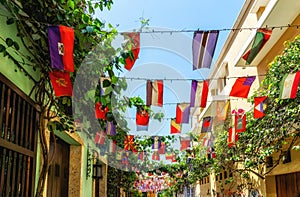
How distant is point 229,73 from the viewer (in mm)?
14914

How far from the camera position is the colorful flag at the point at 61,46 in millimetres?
3240

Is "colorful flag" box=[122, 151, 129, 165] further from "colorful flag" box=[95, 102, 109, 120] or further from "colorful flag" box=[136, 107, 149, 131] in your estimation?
"colorful flag" box=[95, 102, 109, 120]

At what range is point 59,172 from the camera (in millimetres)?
6656

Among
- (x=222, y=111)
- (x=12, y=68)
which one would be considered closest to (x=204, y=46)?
(x=12, y=68)

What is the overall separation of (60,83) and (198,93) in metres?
3.22

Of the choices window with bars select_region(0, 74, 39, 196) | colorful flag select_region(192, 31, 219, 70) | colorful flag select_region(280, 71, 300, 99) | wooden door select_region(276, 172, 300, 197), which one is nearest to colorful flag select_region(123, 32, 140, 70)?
colorful flag select_region(192, 31, 219, 70)

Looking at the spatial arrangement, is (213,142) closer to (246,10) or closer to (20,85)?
(246,10)

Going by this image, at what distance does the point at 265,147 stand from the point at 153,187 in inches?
867

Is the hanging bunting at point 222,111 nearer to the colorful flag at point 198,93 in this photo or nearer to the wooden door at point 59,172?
the colorful flag at point 198,93

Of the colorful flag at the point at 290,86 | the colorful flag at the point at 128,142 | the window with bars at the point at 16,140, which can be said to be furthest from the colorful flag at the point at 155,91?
the colorful flag at the point at 128,142

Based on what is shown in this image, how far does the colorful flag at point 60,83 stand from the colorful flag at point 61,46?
0.28 metres

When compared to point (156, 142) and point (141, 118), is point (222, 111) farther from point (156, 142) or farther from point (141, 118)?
point (141, 118)

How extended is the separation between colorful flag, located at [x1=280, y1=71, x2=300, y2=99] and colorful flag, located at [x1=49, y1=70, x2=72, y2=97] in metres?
3.40

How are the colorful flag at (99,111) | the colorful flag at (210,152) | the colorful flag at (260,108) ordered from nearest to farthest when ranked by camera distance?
the colorful flag at (99,111) → the colorful flag at (260,108) → the colorful flag at (210,152)
